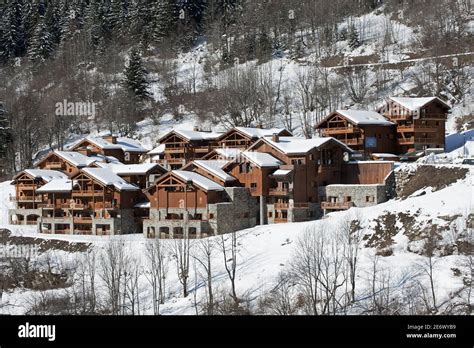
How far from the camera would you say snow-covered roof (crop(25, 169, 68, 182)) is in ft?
186

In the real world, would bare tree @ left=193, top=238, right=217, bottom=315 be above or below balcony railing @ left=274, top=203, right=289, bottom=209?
below

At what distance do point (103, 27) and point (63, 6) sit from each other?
14.9 m

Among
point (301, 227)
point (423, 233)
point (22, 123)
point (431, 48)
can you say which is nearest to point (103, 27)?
point (22, 123)

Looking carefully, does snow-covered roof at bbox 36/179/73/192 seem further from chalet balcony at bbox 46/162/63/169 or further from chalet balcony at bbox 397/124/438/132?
chalet balcony at bbox 397/124/438/132

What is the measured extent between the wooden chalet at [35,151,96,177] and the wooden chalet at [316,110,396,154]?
2098 cm

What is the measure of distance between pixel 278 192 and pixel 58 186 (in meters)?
17.9

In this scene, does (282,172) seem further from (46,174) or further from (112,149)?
(112,149)

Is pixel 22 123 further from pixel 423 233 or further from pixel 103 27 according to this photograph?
pixel 423 233

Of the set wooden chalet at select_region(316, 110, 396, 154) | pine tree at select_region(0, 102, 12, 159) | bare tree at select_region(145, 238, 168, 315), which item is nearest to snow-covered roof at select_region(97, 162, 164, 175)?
bare tree at select_region(145, 238, 168, 315)

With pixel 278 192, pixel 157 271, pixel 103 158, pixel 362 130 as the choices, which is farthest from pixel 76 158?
pixel 157 271

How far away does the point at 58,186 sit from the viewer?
53.2 meters

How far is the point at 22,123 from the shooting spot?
83.0 meters

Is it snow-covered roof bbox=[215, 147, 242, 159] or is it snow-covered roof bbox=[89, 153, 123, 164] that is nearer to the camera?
snow-covered roof bbox=[215, 147, 242, 159]

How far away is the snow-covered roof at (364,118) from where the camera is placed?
2081 inches
